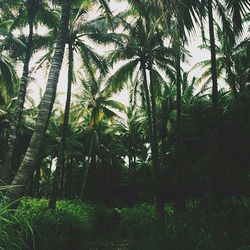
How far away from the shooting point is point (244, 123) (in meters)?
10.1

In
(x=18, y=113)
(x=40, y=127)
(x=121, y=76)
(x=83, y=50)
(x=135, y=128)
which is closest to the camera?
(x=40, y=127)

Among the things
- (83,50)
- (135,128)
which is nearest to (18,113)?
(83,50)

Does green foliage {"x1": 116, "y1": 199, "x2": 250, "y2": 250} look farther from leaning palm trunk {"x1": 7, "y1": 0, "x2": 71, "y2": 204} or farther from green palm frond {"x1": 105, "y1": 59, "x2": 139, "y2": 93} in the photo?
green palm frond {"x1": 105, "y1": 59, "x2": 139, "y2": 93}

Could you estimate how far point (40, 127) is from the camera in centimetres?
796

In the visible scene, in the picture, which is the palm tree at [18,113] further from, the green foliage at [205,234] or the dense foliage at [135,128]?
the green foliage at [205,234]

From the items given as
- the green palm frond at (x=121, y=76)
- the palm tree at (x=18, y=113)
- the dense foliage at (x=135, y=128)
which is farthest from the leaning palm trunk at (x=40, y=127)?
the green palm frond at (x=121, y=76)

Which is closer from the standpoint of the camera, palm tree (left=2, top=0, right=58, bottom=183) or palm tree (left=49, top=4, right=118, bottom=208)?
palm tree (left=2, top=0, right=58, bottom=183)

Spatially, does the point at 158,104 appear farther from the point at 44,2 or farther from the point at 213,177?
the point at 213,177

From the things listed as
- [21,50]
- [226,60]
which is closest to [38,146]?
[21,50]

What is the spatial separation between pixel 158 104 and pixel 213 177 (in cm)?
1785

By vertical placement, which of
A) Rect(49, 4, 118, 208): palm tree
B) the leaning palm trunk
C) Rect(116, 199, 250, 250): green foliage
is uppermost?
Rect(49, 4, 118, 208): palm tree

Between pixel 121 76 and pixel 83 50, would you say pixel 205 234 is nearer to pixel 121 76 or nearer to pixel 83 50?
pixel 83 50

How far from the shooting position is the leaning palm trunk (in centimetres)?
709

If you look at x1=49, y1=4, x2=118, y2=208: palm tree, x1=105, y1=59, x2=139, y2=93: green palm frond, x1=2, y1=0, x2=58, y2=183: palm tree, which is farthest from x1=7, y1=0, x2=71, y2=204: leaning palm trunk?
x1=105, y1=59, x2=139, y2=93: green palm frond
